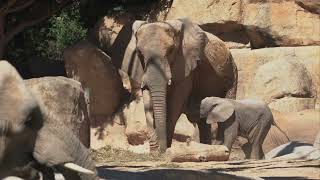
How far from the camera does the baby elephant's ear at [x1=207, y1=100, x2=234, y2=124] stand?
12.2m

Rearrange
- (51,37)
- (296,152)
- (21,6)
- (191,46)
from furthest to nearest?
(51,37)
(21,6)
(191,46)
(296,152)

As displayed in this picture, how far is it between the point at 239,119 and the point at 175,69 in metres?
1.25

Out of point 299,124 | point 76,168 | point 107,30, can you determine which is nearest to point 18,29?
point 107,30

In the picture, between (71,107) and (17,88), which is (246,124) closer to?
(71,107)

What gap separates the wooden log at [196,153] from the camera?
11.0 m

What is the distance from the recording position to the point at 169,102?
41.3 ft

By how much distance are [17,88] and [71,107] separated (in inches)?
199

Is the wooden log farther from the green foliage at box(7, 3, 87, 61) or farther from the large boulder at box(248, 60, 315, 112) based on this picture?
the green foliage at box(7, 3, 87, 61)

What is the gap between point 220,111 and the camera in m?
12.2

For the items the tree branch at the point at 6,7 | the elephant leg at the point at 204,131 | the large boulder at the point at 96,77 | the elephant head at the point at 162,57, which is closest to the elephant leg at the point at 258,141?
the elephant leg at the point at 204,131

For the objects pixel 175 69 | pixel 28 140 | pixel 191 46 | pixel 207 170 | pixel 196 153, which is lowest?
pixel 196 153

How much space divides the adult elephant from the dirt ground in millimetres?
798

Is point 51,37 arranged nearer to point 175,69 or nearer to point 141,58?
point 175,69

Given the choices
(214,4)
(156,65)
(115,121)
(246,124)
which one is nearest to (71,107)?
(156,65)
